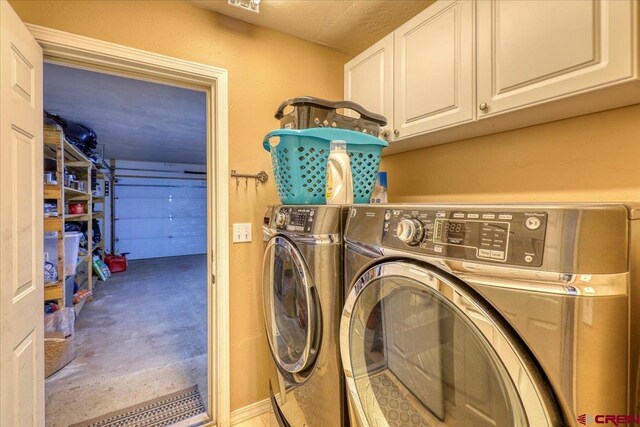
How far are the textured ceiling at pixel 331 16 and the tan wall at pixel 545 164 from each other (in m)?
0.83

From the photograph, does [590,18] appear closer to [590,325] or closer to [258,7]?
[590,325]

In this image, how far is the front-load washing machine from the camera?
1.43 feet

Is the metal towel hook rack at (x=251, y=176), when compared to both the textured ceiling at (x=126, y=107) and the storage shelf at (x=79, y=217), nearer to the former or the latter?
the textured ceiling at (x=126, y=107)

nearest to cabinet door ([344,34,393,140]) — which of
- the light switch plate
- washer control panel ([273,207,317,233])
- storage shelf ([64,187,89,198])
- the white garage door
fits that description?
washer control panel ([273,207,317,233])

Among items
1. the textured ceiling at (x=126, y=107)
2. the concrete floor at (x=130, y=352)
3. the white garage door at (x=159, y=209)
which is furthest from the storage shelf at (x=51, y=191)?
the white garage door at (x=159, y=209)

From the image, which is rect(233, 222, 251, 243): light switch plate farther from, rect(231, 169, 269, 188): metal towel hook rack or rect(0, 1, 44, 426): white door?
rect(0, 1, 44, 426): white door

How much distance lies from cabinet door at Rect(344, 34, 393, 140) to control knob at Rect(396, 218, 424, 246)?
0.95 m

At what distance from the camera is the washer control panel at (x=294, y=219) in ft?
3.42

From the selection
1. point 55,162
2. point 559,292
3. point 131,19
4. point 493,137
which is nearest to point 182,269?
point 55,162

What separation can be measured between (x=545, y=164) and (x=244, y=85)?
1.66 m

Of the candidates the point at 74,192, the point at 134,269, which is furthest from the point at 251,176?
the point at 134,269

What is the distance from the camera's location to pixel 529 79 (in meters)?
0.98

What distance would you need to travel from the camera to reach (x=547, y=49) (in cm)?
93

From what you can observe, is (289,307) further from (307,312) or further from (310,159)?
(310,159)
